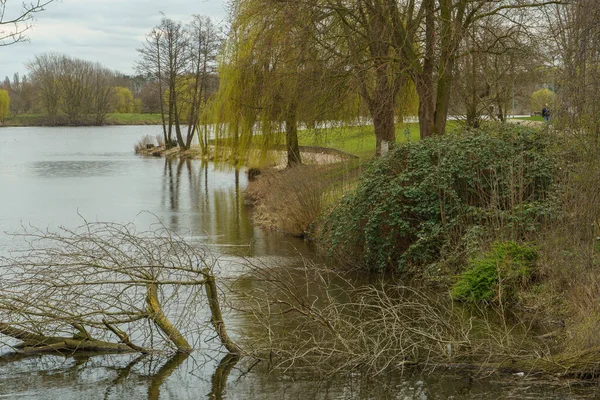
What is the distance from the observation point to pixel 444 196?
1605 cm

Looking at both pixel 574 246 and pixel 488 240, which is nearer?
pixel 574 246

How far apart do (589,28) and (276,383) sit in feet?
21.7

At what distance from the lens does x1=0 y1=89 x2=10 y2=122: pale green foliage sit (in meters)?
117

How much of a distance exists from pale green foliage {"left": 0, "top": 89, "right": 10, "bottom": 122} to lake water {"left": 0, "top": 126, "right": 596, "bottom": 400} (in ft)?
209

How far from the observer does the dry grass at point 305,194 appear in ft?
70.2

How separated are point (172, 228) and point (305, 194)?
462 centimetres

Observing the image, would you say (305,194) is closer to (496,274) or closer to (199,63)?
(496,274)

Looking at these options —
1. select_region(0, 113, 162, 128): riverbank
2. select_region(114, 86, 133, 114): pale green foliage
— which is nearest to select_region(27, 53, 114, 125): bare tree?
select_region(0, 113, 162, 128): riverbank

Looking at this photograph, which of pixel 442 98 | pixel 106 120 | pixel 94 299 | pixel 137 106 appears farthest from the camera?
pixel 137 106

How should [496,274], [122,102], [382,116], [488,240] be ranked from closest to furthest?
[496,274], [488,240], [382,116], [122,102]

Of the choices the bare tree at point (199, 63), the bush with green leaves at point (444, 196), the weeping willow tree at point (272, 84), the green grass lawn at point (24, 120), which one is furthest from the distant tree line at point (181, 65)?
the green grass lawn at point (24, 120)

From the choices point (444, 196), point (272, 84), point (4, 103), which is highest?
point (4, 103)

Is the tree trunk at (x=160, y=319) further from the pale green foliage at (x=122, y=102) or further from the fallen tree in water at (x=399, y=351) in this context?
the pale green foliage at (x=122, y=102)

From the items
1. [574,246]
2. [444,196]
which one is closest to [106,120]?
[444,196]
